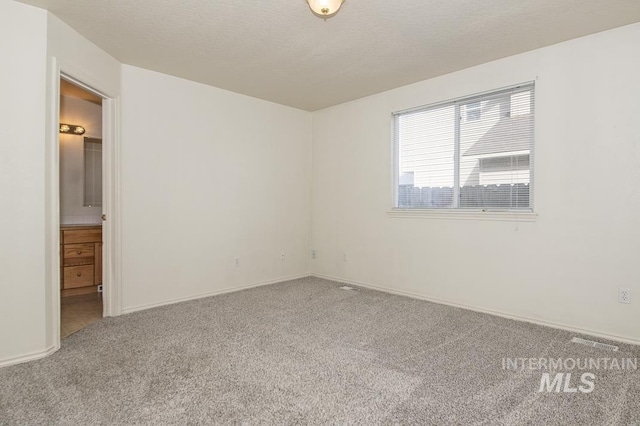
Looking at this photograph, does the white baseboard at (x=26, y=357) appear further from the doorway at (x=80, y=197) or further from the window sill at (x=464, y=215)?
the window sill at (x=464, y=215)

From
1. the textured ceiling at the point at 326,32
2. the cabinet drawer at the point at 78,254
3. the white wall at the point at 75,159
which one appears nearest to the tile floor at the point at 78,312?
the cabinet drawer at the point at 78,254

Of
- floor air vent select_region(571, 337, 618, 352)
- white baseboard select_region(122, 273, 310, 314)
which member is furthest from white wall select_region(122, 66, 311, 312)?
floor air vent select_region(571, 337, 618, 352)

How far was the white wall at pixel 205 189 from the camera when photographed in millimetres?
3686

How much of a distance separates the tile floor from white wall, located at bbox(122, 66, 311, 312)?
14.3 inches

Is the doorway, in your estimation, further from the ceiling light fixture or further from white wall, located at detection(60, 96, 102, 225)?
the ceiling light fixture

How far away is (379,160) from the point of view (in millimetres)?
4570

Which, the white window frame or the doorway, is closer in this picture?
the white window frame

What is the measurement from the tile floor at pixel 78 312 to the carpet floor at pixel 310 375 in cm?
18

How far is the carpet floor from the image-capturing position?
1840mm

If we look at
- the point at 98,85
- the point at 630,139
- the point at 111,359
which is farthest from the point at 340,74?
the point at 111,359

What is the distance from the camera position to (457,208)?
389 centimetres

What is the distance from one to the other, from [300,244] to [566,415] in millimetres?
3939

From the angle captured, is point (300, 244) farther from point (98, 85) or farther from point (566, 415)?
point (566, 415)

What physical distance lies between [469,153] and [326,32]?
79.7 inches
